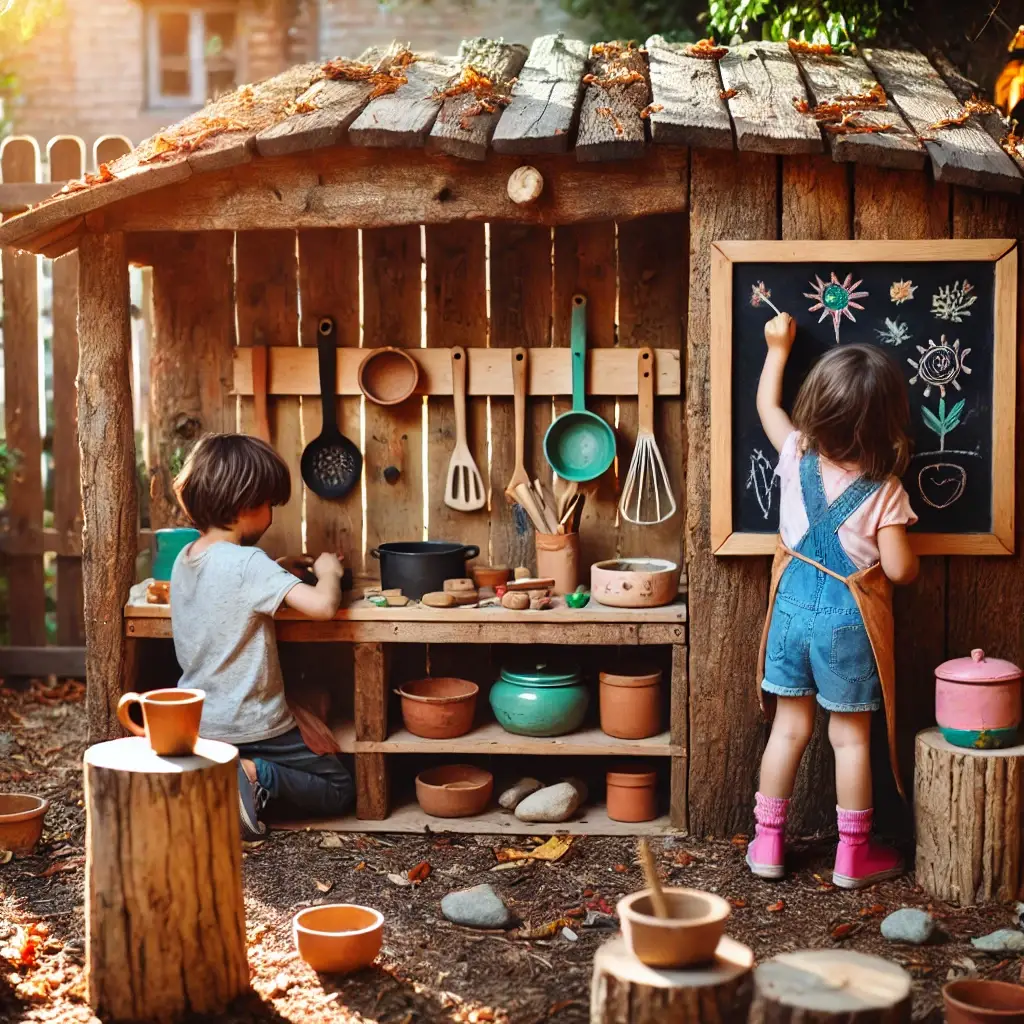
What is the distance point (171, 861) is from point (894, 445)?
2.52m

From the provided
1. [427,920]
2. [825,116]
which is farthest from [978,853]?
[825,116]

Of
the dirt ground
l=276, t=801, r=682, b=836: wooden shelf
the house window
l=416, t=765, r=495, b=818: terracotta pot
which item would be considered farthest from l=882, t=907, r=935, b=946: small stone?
the house window

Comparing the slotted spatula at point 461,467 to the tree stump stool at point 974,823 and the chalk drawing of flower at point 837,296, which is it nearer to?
the chalk drawing of flower at point 837,296

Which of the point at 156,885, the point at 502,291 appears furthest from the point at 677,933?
the point at 502,291

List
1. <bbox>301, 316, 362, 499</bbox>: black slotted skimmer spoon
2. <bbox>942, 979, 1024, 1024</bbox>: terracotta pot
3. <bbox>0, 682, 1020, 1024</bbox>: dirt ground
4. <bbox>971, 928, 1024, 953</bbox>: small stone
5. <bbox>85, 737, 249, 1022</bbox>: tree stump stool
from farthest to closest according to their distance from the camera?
1. <bbox>301, 316, 362, 499</bbox>: black slotted skimmer spoon
2. <bbox>971, 928, 1024, 953</bbox>: small stone
3. <bbox>0, 682, 1020, 1024</bbox>: dirt ground
4. <bbox>85, 737, 249, 1022</bbox>: tree stump stool
5. <bbox>942, 979, 1024, 1024</bbox>: terracotta pot

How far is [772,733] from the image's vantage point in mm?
4340

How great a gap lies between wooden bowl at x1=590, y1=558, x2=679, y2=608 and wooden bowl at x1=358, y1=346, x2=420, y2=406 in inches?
44.8

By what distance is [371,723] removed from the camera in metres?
4.78

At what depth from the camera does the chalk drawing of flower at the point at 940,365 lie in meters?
4.39

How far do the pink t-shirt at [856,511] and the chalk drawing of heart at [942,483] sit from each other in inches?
9.4

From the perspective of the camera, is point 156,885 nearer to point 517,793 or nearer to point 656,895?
point 656,895

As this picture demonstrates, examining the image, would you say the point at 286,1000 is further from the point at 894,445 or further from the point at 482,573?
the point at 894,445

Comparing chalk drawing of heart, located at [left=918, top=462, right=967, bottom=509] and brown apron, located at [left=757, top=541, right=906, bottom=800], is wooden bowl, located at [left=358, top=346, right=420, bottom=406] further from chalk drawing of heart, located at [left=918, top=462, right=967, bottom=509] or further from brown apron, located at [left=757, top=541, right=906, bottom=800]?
chalk drawing of heart, located at [left=918, top=462, right=967, bottom=509]

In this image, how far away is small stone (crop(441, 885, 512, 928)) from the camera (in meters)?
3.89
